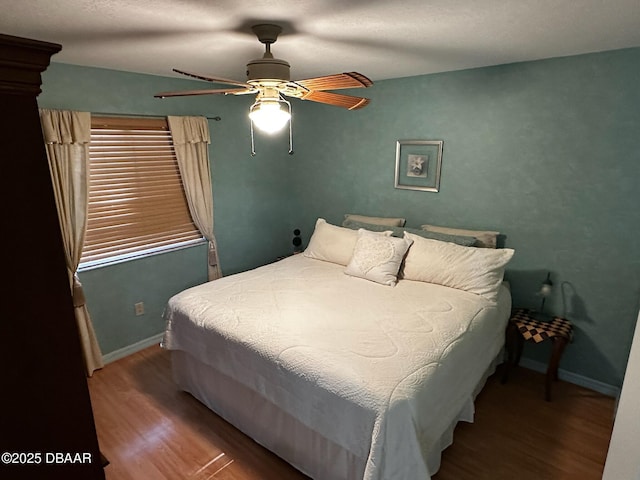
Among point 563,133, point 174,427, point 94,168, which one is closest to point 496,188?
point 563,133

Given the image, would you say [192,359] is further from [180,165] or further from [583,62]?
[583,62]

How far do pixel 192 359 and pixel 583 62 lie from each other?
321 centimetres

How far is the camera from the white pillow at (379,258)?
269 centimetres

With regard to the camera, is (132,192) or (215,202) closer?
(132,192)

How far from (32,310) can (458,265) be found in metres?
2.41

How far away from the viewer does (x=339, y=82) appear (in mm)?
1641

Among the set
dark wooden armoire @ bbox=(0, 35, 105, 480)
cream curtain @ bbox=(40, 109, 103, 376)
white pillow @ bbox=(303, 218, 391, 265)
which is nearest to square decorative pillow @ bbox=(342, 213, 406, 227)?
white pillow @ bbox=(303, 218, 391, 265)

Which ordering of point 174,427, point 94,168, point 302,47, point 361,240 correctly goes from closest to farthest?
point 302,47, point 174,427, point 94,168, point 361,240

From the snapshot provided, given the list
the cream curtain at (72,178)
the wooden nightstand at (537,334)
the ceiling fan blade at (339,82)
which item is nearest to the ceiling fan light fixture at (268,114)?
the ceiling fan blade at (339,82)

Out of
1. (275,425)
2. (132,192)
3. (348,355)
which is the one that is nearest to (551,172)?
(348,355)

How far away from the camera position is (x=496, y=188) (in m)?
2.78

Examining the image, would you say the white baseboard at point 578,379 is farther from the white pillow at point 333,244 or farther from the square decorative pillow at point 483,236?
the white pillow at point 333,244

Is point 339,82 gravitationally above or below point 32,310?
above

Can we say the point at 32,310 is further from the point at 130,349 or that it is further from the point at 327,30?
the point at 130,349
